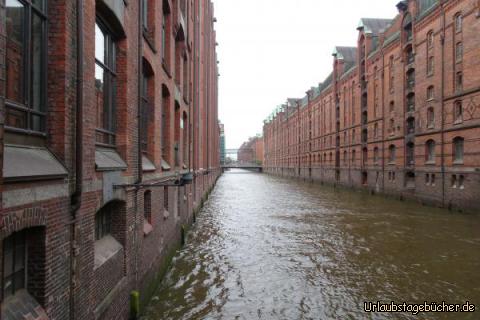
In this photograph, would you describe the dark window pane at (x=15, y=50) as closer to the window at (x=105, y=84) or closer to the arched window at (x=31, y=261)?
the arched window at (x=31, y=261)

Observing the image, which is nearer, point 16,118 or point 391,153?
point 16,118

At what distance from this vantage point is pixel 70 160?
398cm

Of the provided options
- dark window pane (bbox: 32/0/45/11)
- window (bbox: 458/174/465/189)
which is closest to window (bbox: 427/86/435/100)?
window (bbox: 458/174/465/189)

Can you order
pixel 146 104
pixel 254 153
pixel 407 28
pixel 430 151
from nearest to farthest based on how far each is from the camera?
1. pixel 146 104
2. pixel 430 151
3. pixel 407 28
4. pixel 254 153

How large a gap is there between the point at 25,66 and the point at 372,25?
1517 inches

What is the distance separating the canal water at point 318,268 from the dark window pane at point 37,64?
4837 mm

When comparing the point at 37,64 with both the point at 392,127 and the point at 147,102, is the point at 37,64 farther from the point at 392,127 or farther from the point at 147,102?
the point at 392,127

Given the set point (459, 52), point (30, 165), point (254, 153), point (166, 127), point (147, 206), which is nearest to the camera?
point (30, 165)

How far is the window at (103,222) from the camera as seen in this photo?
548 cm

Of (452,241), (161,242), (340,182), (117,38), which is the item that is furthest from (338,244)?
(340,182)

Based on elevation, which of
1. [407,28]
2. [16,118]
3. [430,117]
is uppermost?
[407,28]

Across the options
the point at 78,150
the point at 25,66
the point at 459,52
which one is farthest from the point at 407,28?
the point at 25,66

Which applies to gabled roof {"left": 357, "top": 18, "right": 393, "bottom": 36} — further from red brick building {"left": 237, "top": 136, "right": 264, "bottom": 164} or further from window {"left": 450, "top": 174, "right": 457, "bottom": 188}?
red brick building {"left": 237, "top": 136, "right": 264, "bottom": 164}

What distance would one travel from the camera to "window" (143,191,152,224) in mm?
7952
